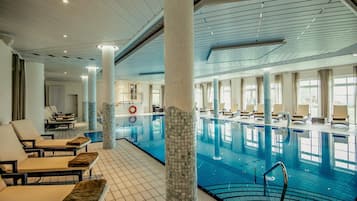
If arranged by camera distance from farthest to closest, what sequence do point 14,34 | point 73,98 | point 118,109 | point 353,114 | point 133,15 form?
point 118,109 → point 73,98 → point 353,114 → point 14,34 → point 133,15

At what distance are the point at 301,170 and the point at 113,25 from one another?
5226 millimetres

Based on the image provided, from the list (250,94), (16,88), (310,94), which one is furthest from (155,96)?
(16,88)

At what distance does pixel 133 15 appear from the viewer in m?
3.69

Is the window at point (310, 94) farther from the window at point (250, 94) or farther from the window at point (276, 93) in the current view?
the window at point (250, 94)

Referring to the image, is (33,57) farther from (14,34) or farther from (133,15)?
(133,15)

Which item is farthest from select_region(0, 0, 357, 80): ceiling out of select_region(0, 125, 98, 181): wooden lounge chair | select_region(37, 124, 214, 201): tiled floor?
select_region(37, 124, 214, 201): tiled floor

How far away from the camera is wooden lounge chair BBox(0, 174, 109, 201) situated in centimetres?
199

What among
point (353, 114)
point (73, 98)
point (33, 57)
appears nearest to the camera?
point (33, 57)

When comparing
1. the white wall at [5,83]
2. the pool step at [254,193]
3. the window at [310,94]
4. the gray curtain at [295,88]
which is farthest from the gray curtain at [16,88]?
the window at [310,94]

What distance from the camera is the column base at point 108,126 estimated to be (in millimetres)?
5609

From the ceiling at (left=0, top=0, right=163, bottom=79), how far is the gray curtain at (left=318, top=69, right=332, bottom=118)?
443 inches

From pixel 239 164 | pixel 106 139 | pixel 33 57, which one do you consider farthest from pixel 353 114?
pixel 33 57

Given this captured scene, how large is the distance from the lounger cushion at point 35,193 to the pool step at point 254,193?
2.08 metres

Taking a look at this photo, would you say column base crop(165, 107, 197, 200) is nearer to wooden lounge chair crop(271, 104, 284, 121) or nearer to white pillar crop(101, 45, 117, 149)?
white pillar crop(101, 45, 117, 149)
